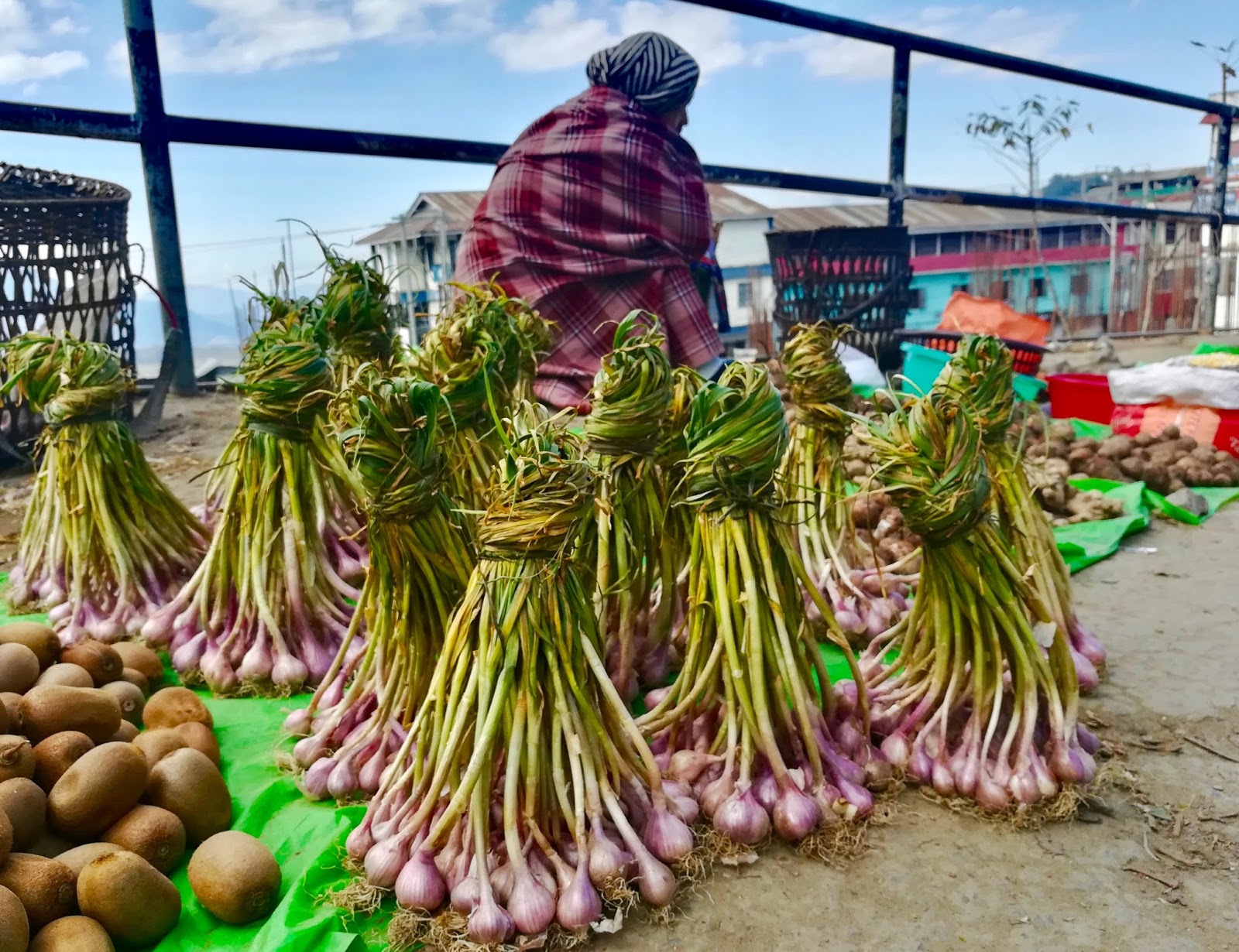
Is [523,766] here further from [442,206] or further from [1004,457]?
[442,206]

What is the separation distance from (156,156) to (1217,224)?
13497 mm

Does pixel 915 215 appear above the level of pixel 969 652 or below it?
above

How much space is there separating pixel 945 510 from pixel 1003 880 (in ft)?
2.31

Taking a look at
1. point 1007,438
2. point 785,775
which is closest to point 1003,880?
point 785,775

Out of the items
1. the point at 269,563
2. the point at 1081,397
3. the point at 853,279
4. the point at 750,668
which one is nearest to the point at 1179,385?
the point at 1081,397

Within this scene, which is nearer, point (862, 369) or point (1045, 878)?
point (1045, 878)

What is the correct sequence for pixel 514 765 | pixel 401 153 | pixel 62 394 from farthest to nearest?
pixel 401 153 < pixel 62 394 < pixel 514 765

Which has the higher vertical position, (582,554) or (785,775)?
(582,554)

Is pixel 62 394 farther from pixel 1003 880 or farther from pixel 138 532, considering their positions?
pixel 1003 880

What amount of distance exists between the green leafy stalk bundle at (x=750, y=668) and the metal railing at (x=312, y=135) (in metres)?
4.60

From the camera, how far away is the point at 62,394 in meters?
2.90

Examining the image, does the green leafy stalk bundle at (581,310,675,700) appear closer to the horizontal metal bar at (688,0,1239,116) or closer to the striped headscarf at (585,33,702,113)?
the striped headscarf at (585,33,702,113)

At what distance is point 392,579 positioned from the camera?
202cm

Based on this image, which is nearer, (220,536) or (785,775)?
(785,775)
